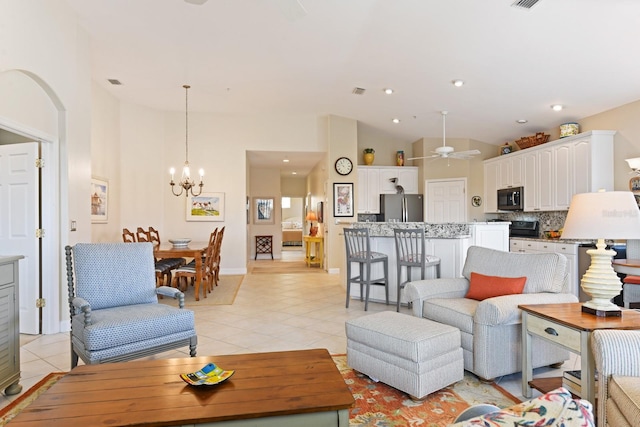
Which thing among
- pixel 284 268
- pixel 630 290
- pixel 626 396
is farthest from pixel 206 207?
pixel 626 396

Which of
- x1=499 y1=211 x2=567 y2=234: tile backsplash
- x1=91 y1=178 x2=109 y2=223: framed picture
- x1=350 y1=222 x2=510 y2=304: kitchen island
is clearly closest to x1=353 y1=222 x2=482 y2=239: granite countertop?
x1=350 y1=222 x2=510 y2=304: kitchen island

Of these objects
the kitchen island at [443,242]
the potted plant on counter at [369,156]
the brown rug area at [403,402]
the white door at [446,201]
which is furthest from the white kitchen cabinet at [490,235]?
the potted plant on counter at [369,156]

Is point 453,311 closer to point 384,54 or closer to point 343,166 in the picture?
point 384,54

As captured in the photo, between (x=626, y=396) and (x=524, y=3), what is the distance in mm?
3265

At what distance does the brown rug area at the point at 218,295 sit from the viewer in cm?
518

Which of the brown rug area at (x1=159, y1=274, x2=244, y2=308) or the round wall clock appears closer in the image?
the brown rug area at (x1=159, y1=274, x2=244, y2=308)

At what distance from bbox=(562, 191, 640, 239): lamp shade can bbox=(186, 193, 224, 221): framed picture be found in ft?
21.3

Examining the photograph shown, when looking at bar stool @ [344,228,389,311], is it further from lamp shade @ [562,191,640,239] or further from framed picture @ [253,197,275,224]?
framed picture @ [253,197,275,224]

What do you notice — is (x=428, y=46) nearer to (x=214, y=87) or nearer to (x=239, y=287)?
(x=214, y=87)

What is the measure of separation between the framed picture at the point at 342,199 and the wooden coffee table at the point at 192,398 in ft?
19.2

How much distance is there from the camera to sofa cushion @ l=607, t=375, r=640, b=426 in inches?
56.2

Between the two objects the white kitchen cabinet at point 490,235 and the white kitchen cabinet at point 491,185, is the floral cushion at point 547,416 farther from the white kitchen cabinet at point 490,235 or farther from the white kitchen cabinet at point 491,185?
the white kitchen cabinet at point 491,185

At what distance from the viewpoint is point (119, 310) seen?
2789 mm

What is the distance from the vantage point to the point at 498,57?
4.39 m
